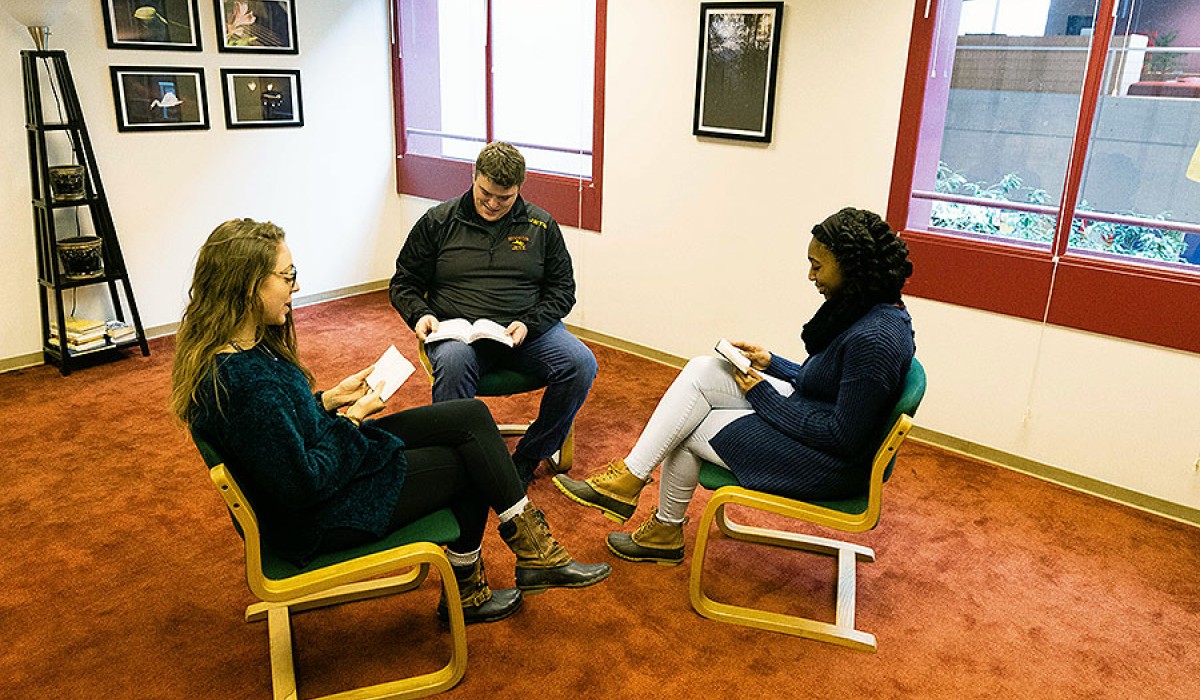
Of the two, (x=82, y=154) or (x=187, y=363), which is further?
(x=82, y=154)

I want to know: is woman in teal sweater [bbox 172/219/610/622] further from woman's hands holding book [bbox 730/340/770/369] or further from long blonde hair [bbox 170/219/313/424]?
woman's hands holding book [bbox 730/340/770/369]

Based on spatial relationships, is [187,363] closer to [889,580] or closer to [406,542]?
[406,542]

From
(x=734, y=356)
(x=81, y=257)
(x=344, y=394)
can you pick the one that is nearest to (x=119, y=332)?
(x=81, y=257)

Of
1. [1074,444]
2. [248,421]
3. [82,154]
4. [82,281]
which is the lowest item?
[1074,444]

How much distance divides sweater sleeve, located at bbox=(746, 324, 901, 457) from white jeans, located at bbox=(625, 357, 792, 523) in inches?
8.6

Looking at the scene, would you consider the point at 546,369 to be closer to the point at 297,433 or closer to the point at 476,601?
the point at 476,601

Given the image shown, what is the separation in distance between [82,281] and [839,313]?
3490 millimetres

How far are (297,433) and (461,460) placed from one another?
476mm

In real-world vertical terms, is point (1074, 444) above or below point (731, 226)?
below

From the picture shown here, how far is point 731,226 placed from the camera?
13.3 ft

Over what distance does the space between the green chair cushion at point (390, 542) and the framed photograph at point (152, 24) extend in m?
3.31

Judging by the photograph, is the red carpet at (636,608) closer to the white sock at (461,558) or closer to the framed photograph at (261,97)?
the white sock at (461,558)

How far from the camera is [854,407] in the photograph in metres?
2.18

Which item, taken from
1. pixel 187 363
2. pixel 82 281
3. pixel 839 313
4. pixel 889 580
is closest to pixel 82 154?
pixel 82 281
